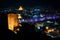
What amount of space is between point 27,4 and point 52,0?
3990 mm

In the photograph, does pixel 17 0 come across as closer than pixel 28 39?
No

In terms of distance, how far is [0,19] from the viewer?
3.00m

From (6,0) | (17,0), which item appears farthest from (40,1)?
(6,0)

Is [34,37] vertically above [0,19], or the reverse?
[0,19]

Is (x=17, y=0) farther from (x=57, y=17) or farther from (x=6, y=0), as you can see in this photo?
(x=57, y=17)

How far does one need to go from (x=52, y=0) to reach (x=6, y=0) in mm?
6988

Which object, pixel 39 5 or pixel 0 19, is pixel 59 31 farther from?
pixel 39 5

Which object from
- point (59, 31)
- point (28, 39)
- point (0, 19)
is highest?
point (0, 19)

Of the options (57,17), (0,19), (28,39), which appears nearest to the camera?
(0,19)

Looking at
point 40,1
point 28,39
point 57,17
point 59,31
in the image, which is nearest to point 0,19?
point 28,39

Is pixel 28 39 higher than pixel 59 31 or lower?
higher

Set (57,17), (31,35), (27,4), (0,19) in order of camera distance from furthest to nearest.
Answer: (27,4)
(57,17)
(31,35)
(0,19)

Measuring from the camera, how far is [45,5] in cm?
2122

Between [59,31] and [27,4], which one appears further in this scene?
[27,4]
